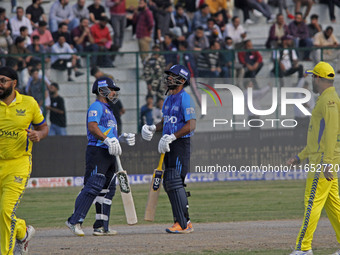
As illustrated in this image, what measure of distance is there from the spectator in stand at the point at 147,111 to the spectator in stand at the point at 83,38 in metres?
2.88

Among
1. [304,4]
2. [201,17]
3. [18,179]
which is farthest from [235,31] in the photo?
[18,179]

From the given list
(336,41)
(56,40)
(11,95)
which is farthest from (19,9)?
(11,95)

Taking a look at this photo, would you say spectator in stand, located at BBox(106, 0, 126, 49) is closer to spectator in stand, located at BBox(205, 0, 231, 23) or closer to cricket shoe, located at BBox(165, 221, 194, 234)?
spectator in stand, located at BBox(205, 0, 231, 23)

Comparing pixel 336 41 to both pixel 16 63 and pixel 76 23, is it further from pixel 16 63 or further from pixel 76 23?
pixel 16 63

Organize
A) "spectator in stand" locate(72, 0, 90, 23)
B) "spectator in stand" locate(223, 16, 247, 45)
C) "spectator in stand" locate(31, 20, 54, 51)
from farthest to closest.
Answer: "spectator in stand" locate(223, 16, 247, 45)
"spectator in stand" locate(72, 0, 90, 23)
"spectator in stand" locate(31, 20, 54, 51)

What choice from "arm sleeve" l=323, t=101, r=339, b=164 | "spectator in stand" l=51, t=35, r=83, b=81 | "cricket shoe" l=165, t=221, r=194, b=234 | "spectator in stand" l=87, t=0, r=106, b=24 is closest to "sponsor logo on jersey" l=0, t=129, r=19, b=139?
"cricket shoe" l=165, t=221, r=194, b=234

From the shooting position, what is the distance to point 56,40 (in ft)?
70.1

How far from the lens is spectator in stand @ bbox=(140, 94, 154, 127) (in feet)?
64.8

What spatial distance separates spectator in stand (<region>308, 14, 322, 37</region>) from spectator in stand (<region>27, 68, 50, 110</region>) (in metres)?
8.78

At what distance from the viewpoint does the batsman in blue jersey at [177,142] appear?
36.0ft

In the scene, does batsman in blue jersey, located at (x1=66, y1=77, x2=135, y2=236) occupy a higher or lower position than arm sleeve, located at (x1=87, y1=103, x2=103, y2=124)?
lower

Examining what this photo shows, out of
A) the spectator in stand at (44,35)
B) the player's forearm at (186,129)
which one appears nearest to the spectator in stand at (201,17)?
the spectator in stand at (44,35)

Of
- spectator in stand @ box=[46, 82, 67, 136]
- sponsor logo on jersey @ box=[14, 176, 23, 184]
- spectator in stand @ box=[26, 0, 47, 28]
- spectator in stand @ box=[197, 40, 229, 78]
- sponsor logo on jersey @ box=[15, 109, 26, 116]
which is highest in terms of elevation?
sponsor logo on jersey @ box=[15, 109, 26, 116]

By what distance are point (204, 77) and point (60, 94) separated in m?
3.85
